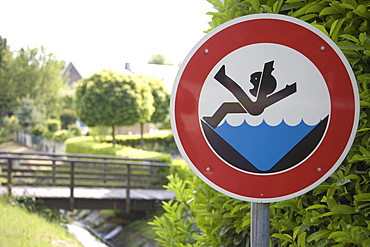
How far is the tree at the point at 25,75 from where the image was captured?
19.0 ft

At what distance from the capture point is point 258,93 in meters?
0.72

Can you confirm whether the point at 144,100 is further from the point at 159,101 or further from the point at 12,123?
the point at 12,123

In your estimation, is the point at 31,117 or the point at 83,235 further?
the point at 31,117

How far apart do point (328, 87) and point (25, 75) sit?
6575 mm

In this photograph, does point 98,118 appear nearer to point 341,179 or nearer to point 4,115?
point 4,115

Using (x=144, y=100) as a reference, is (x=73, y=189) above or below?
below

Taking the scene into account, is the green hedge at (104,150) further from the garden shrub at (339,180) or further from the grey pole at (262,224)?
the grey pole at (262,224)

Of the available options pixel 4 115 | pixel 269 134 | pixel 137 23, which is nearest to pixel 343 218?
pixel 269 134

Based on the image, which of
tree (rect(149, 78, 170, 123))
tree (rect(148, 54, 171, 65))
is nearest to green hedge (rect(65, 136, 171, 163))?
tree (rect(149, 78, 170, 123))

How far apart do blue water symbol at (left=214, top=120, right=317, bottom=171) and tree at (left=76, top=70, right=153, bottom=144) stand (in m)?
10.6

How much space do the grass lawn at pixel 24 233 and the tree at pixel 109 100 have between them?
5.78 meters

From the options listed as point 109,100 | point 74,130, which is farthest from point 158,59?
point 74,130

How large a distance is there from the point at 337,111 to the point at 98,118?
1079cm

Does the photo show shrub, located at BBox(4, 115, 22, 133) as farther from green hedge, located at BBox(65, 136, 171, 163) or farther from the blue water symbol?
the blue water symbol
